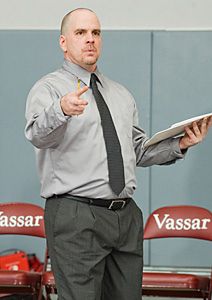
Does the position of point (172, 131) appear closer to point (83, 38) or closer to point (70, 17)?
point (83, 38)

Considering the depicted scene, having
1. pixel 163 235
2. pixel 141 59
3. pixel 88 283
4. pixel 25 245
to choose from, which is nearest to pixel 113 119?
pixel 88 283

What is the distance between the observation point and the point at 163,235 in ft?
13.9

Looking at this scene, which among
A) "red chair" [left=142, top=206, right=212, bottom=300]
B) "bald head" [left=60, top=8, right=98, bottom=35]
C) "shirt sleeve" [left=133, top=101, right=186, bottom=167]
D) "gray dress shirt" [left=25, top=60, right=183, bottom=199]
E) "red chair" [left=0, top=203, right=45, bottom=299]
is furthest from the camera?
"red chair" [left=0, top=203, right=45, bottom=299]

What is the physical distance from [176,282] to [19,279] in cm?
89

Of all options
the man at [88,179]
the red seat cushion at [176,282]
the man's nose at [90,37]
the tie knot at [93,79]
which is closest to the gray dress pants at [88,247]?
the man at [88,179]

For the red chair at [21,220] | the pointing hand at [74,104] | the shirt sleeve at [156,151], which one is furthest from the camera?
the red chair at [21,220]

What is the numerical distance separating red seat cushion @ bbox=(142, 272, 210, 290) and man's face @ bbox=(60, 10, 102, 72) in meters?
1.47

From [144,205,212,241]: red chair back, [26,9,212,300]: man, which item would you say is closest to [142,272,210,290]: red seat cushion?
[144,205,212,241]: red chair back

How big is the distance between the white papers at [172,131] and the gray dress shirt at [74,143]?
0.23ft

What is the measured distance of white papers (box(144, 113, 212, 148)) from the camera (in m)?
2.90

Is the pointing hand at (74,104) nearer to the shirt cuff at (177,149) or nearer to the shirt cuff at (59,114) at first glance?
the shirt cuff at (59,114)

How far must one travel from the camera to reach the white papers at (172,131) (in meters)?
2.90

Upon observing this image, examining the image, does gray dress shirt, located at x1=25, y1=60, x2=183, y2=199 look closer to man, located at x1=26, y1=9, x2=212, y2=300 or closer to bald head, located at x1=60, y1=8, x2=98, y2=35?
man, located at x1=26, y1=9, x2=212, y2=300

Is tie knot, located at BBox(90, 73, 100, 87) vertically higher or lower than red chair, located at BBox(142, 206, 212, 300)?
higher
